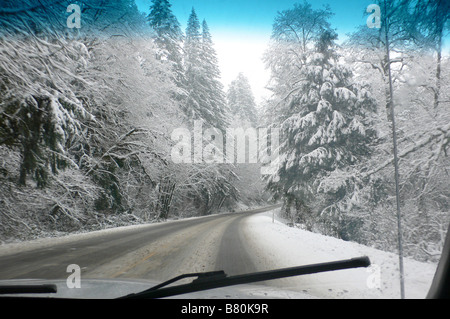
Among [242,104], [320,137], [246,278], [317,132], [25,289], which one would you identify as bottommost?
[25,289]

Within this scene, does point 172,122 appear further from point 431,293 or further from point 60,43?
point 431,293

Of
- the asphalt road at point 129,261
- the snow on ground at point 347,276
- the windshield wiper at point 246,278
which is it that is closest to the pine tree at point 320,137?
the snow on ground at point 347,276

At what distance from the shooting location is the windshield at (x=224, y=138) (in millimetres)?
3553

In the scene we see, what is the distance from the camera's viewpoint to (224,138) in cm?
1814

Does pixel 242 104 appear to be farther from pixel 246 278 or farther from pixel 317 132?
pixel 246 278

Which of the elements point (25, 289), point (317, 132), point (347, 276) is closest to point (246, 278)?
point (25, 289)

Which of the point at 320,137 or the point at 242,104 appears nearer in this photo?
the point at 320,137

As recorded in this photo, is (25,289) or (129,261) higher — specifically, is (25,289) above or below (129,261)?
above

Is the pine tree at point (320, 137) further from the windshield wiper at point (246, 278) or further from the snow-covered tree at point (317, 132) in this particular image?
the windshield wiper at point (246, 278)

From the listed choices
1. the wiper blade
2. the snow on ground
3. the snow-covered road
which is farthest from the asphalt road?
the wiper blade

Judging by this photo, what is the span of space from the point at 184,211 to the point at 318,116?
68.0ft

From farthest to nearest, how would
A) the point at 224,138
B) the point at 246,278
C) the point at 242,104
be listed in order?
the point at 242,104
the point at 224,138
the point at 246,278
